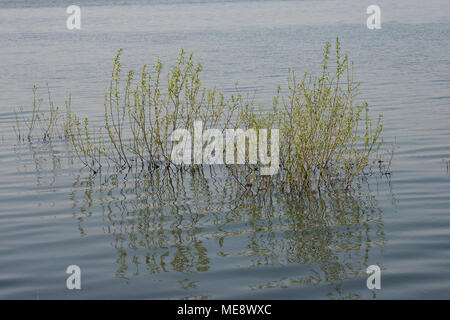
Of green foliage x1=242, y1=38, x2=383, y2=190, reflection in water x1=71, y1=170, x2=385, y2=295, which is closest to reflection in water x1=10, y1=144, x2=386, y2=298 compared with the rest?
reflection in water x1=71, y1=170, x2=385, y2=295

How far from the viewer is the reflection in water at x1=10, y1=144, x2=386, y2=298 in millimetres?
6945

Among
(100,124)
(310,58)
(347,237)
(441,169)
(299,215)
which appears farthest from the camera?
(310,58)

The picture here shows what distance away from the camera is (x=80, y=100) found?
61.8 feet

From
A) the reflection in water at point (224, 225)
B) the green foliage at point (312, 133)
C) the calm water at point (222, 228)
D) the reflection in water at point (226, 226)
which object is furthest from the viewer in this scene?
the green foliage at point (312, 133)

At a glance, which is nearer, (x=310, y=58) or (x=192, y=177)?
(x=192, y=177)

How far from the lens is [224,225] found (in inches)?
331

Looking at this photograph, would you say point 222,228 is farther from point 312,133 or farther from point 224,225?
point 312,133

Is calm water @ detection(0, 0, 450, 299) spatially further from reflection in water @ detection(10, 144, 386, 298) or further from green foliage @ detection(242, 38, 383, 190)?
green foliage @ detection(242, 38, 383, 190)

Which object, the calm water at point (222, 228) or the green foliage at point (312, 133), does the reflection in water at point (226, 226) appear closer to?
the calm water at point (222, 228)

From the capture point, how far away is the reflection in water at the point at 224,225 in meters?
6.95

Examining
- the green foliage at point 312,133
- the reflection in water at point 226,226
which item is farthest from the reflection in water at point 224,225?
the green foliage at point 312,133
